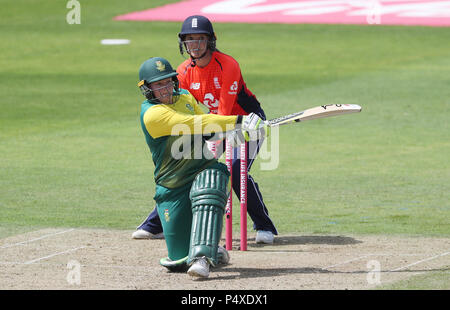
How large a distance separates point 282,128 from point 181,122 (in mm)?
8406

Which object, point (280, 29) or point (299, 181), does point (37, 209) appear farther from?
point (280, 29)

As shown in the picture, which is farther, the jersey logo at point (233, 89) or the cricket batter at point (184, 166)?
the jersey logo at point (233, 89)

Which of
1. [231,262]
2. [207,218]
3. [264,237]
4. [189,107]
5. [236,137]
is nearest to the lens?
[207,218]

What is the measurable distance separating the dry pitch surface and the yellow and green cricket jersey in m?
0.79

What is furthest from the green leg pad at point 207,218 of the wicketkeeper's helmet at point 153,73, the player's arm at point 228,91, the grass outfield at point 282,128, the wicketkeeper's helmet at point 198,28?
the grass outfield at point 282,128

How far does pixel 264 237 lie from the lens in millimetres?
8445

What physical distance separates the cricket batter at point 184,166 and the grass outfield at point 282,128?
1.94 meters

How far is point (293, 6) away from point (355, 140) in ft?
65.9

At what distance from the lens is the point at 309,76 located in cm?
2122

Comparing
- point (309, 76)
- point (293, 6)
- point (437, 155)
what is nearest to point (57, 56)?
point (309, 76)

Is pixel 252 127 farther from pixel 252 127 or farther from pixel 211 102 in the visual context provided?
pixel 211 102

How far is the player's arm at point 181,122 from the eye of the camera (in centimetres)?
707

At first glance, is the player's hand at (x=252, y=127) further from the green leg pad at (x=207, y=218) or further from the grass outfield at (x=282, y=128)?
the grass outfield at (x=282, y=128)

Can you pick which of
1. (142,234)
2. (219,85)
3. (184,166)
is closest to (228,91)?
(219,85)
